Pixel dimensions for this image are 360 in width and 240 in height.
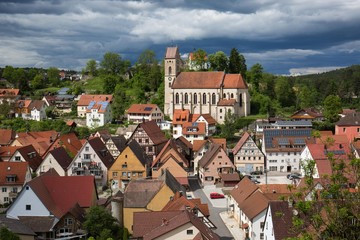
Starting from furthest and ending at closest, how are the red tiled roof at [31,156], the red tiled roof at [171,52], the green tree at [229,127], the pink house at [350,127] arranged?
1. the red tiled roof at [171,52]
2. the green tree at [229,127]
3. the pink house at [350,127]
4. the red tiled roof at [31,156]

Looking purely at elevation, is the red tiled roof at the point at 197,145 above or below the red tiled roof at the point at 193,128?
below

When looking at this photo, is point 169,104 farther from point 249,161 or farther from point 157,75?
point 249,161

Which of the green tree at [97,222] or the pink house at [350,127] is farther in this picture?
the pink house at [350,127]

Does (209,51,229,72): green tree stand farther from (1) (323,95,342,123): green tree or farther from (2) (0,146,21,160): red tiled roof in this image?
(2) (0,146,21,160): red tiled roof

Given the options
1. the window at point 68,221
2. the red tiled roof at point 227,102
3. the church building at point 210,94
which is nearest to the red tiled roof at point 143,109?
the church building at point 210,94

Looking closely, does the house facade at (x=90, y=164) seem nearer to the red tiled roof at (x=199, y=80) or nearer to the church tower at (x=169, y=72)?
the red tiled roof at (x=199, y=80)

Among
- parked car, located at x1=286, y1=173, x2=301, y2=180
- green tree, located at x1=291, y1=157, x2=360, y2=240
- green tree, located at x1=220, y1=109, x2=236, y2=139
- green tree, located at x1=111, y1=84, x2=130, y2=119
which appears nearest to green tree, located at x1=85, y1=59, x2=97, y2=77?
green tree, located at x1=111, y1=84, x2=130, y2=119
